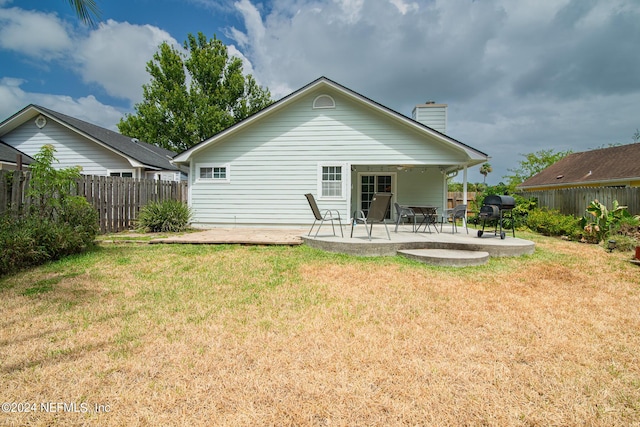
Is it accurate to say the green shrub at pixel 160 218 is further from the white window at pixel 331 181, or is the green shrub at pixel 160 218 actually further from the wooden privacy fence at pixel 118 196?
the white window at pixel 331 181

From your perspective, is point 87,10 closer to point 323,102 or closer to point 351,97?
point 323,102

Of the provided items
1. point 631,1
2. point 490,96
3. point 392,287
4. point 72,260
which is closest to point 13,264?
point 72,260

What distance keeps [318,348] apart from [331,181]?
8.31 metres

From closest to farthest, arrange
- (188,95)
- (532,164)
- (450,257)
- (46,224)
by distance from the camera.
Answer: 1. (450,257)
2. (46,224)
3. (188,95)
4. (532,164)

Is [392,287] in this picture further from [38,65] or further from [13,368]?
[38,65]

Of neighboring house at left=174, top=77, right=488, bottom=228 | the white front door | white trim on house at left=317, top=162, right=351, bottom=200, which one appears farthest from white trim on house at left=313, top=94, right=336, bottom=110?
the white front door

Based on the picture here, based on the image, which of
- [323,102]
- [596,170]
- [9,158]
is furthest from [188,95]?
[596,170]

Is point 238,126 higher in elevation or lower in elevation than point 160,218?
higher

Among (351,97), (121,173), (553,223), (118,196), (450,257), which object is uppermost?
(351,97)

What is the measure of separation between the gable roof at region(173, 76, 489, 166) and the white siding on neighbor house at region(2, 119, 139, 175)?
593 centimetres

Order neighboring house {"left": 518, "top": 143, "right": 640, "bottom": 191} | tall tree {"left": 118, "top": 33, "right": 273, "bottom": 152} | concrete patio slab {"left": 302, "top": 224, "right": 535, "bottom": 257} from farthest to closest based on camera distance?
tall tree {"left": 118, "top": 33, "right": 273, "bottom": 152} → neighboring house {"left": 518, "top": 143, "right": 640, "bottom": 191} → concrete patio slab {"left": 302, "top": 224, "right": 535, "bottom": 257}

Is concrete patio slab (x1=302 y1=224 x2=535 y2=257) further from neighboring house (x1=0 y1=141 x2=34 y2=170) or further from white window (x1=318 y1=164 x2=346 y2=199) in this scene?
neighboring house (x1=0 y1=141 x2=34 y2=170)

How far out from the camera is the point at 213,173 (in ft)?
36.0

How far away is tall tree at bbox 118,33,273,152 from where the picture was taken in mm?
26359
